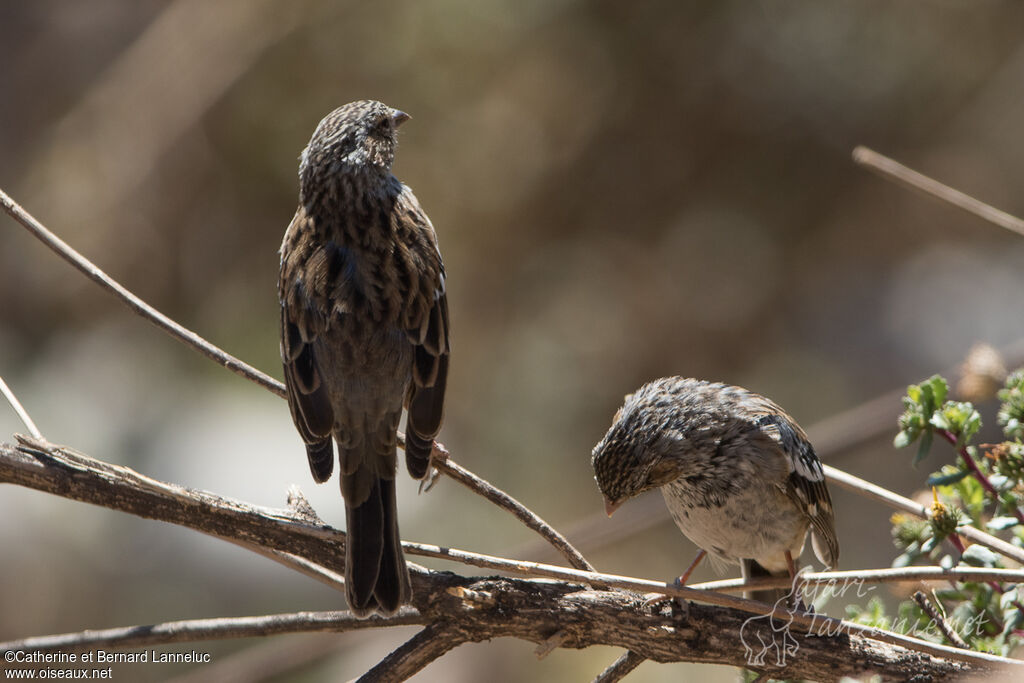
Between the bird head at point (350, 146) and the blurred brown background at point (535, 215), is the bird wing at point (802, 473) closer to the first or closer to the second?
the bird head at point (350, 146)

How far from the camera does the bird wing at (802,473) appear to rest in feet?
9.94

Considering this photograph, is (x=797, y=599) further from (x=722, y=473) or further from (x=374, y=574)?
(x=374, y=574)

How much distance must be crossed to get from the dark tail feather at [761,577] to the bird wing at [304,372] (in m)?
1.35

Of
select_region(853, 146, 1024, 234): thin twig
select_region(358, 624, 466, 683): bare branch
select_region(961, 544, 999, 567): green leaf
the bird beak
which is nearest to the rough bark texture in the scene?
select_region(358, 624, 466, 683): bare branch

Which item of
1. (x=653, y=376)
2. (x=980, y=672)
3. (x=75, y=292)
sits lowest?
(x=980, y=672)

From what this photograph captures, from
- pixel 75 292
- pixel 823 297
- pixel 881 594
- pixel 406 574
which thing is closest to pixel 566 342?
pixel 823 297

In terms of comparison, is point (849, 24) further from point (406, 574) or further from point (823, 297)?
point (406, 574)

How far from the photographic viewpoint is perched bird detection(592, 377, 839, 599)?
119 inches

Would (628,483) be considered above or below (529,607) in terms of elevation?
above

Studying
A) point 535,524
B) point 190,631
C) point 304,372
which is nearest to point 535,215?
point 304,372

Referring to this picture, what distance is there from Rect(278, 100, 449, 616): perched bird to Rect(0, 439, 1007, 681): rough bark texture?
0.37 m

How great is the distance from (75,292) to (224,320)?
4.37 ft

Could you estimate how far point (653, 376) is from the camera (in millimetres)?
7207

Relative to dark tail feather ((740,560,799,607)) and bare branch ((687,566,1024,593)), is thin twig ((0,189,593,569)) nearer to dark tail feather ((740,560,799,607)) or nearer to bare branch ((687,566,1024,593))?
bare branch ((687,566,1024,593))
